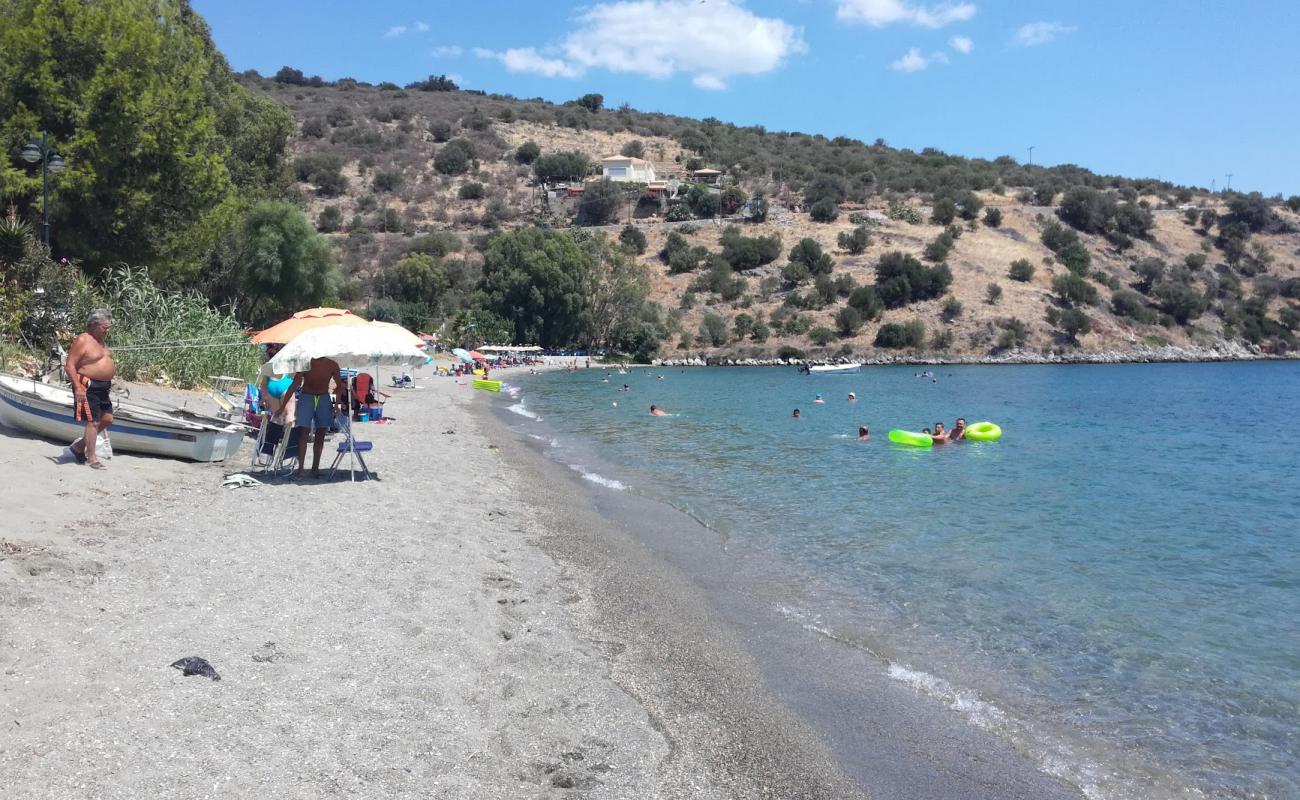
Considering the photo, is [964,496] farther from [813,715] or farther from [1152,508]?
[813,715]

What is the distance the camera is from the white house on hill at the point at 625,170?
97500mm

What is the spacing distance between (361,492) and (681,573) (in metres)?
4.28

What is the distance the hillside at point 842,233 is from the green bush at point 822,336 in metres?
0.11

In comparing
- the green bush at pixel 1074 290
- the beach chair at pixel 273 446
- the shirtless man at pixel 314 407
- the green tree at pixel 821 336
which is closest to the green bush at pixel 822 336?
the green tree at pixel 821 336

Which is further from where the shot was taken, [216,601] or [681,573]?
[681,573]

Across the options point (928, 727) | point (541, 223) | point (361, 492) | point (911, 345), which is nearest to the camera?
point (928, 727)

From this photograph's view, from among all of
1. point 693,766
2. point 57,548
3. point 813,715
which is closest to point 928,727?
point 813,715

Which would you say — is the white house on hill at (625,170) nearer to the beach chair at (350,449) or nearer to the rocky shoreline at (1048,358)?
the rocky shoreline at (1048,358)

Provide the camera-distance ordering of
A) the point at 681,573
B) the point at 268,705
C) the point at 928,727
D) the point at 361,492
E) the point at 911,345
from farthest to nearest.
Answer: the point at 911,345 → the point at 361,492 → the point at 681,573 → the point at 928,727 → the point at 268,705

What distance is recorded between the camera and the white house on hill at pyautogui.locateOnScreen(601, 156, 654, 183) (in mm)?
97500

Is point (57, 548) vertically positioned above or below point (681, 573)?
above

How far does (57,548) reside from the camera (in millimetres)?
7340

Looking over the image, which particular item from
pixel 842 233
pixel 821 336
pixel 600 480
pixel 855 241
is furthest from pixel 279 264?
pixel 842 233

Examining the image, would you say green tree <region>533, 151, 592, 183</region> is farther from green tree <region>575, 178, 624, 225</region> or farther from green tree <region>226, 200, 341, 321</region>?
green tree <region>226, 200, 341, 321</region>
